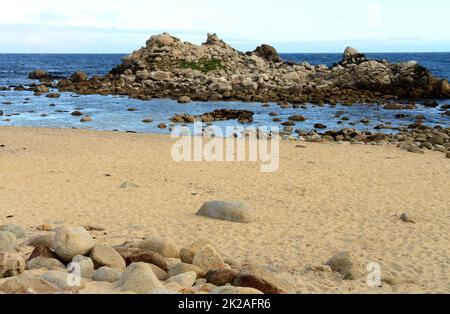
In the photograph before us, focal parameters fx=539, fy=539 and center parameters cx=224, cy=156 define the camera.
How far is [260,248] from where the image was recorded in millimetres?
10531

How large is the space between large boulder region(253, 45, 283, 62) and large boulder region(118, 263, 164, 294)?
60.8 m

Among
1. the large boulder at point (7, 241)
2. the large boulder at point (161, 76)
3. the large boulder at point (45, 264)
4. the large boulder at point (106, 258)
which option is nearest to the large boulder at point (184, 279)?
the large boulder at point (106, 258)

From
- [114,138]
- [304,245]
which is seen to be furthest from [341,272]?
[114,138]

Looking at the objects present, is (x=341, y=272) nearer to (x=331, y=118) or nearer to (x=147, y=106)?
(x=331, y=118)

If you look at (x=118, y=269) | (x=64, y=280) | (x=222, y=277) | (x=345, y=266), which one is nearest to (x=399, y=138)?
(x=345, y=266)

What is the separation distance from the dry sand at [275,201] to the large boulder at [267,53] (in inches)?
1774

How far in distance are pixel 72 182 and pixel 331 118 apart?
22108 mm

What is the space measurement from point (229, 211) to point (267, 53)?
57.3m

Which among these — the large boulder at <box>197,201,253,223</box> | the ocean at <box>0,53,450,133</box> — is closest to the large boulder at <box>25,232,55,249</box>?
the large boulder at <box>197,201,253,223</box>

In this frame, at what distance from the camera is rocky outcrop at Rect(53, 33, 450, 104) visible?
4753cm

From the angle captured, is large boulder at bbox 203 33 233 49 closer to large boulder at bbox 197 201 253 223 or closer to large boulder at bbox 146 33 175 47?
large boulder at bbox 146 33 175 47

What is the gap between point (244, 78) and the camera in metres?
53.3

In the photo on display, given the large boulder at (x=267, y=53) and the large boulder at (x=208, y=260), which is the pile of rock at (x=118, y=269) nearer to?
the large boulder at (x=208, y=260)
